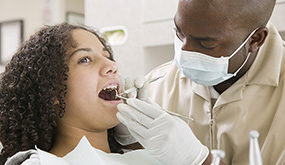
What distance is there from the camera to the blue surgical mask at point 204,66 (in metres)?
1.64

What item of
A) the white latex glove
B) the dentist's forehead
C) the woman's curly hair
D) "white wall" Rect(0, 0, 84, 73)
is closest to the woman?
the woman's curly hair

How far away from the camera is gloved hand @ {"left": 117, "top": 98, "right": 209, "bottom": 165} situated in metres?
1.39

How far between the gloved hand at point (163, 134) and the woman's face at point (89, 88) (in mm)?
131

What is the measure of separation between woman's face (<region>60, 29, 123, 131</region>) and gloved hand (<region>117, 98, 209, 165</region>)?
0.43 feet

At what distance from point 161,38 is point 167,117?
1.44 meters

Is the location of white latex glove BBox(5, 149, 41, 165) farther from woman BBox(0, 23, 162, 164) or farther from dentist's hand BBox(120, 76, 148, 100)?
dentist's hand BBox(120, 76, 148, 100)

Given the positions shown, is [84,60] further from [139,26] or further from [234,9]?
[139,26]

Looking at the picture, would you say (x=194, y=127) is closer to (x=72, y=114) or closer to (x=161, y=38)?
(x=72, y=114)

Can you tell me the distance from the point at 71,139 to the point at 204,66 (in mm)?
639

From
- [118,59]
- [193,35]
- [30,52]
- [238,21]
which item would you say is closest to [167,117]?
[193,35]

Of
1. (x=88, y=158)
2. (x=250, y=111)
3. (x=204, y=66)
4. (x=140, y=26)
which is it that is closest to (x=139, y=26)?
(x=140, y=26)

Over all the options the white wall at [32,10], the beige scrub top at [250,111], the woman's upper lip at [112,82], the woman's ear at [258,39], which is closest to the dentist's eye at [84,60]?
the woman's upper lip at [112,82]

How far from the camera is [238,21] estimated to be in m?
1.57

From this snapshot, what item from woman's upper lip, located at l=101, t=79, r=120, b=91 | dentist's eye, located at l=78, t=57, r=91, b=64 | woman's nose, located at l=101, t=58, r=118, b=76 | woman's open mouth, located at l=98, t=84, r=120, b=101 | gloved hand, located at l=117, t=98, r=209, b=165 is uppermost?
dentist's eye, located at l=78, t=57, r=91, b=64
